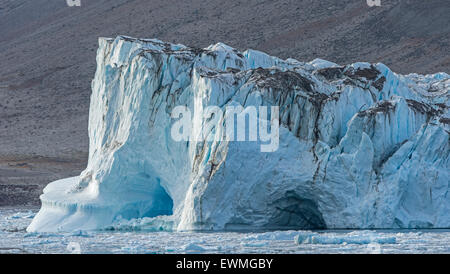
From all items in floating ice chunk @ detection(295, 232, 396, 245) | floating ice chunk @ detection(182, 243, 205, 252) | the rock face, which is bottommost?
floating ice chunk @ detection(295, 232, 396, 245)

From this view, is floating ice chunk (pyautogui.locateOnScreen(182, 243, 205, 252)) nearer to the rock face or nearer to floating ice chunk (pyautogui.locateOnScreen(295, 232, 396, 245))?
floating ice chunk (pyautogui.locateOnScreen(295, 232, 396, 245))

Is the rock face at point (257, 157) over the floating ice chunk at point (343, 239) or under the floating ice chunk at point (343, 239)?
over

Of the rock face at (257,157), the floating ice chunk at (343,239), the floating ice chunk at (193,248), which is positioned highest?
the rock face at (257,157)

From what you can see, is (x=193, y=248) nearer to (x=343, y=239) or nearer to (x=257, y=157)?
(x=343, y=239)

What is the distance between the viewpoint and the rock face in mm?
20000

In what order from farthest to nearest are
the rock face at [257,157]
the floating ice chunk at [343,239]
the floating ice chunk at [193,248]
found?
the rock face at [257,157] < the floating ice chunk at [343,239] < the floating ice chunk at [193,248]

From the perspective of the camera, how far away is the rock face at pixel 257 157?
65.6ft

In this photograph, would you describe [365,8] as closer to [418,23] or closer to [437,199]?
[418,23]

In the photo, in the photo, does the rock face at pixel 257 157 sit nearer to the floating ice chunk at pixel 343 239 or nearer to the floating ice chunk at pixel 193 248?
the floating ice chunk at pixel 343 239

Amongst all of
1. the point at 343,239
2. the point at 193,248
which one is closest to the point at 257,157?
the point at 343,239

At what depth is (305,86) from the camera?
70.4 ft

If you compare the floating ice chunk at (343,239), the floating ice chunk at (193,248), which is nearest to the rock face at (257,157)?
the floating ice chunk at (343,239)

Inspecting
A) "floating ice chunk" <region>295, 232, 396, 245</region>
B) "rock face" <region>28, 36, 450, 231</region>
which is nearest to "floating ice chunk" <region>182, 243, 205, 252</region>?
"floating ice chunk" <region>295, 232, 396, 245</region>

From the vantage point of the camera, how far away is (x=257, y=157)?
20031 millimetres
